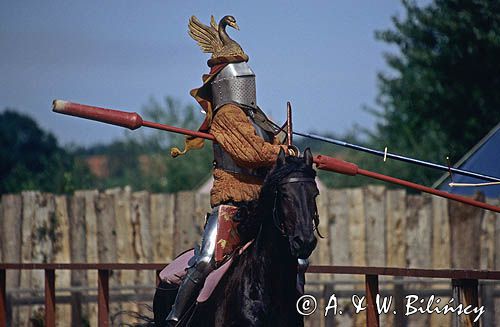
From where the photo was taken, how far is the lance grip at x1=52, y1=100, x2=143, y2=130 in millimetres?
6266

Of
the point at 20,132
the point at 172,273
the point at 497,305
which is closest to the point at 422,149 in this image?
the point at 497,305

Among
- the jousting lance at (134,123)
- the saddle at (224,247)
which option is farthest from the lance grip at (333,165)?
the saddle at (224,247)

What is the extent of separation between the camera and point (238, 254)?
21.9 ft

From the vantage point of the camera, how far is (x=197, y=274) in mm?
6773

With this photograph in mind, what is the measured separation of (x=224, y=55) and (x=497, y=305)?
311 centimetres

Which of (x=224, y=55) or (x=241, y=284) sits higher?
(x=224, y=55)

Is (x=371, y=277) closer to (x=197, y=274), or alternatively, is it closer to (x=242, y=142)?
(x=197, y=274)

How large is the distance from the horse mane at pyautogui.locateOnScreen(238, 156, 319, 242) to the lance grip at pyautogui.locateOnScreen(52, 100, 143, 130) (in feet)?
2.60

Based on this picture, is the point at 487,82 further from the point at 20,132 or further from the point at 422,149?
the point at 20,132

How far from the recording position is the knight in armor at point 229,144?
21.7ft

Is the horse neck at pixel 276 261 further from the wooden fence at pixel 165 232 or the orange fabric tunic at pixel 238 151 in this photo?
the wooden fence at pixel 165 232

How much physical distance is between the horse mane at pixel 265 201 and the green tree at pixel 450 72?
36.5 ft

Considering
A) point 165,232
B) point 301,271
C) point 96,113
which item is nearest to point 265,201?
point 301,271

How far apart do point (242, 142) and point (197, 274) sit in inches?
32.8
